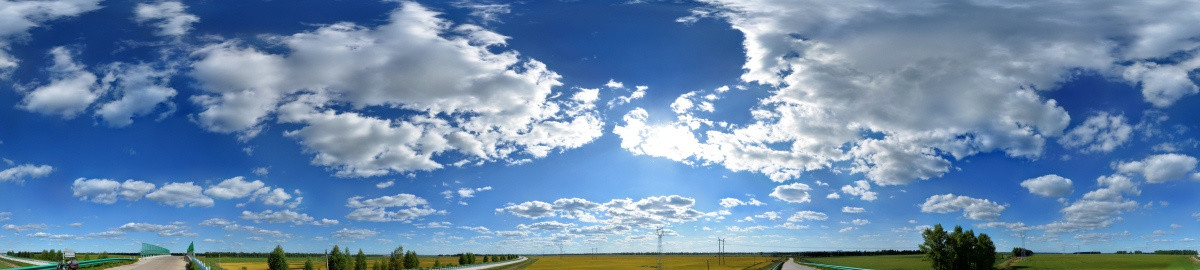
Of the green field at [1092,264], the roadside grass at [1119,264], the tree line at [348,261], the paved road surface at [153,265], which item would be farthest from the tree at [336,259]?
the roadside grass at [1119,264]

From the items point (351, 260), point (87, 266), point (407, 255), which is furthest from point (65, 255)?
point (407, 255)

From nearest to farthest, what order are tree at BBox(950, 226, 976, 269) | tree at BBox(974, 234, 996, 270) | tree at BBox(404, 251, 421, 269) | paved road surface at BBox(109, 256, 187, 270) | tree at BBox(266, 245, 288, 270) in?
paved road surface at BBox(109, 256, 187, 270) < tree at BBox(266, 245, 288, 270) < tree at BBox(950, 226, 976, 269) < tree at BBox(974, 234, 996, 270) < tree at BBox(404, 251, 421, 269)

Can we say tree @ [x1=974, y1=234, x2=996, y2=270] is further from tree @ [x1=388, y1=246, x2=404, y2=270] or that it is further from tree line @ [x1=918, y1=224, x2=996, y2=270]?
tree @ [x1=388, y1=246, x2=404, y2=270]

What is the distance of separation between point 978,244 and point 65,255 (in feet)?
298

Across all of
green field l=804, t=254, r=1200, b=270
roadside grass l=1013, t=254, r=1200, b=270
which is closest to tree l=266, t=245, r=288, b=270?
green field l=804, t=254, r=1200, b=270

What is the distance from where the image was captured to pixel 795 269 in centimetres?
8869

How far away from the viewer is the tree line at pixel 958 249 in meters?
85.5

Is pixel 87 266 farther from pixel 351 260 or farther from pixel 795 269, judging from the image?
pixel 795 269

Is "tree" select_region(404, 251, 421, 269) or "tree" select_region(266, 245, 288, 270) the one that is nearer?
"tree" select_region(266, 245, 288, 270)

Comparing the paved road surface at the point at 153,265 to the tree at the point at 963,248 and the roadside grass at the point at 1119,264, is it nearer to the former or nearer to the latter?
the tree at the point at 963,248

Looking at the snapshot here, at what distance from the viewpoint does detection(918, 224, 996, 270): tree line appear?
85500 millimetres

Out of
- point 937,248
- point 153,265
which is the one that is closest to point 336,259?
point 153,265

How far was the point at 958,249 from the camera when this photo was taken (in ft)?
282

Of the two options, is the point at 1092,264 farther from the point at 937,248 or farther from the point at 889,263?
the point at 937,248
